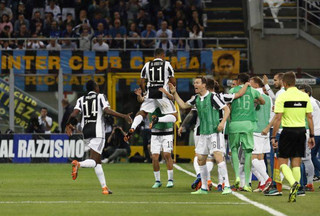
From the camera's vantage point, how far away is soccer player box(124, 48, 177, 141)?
2005cm

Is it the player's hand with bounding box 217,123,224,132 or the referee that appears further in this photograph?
the player's hand with bounding box 217,123,224,132

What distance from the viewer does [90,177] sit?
23.4 metres

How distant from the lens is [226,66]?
110 feet

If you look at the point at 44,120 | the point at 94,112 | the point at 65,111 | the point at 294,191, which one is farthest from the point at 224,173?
the point at 44,120

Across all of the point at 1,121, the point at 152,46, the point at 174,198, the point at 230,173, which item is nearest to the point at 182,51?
the point at 152,46

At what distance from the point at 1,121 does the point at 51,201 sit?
54.4 ft

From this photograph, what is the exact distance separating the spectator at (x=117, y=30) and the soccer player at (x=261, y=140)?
16.6m

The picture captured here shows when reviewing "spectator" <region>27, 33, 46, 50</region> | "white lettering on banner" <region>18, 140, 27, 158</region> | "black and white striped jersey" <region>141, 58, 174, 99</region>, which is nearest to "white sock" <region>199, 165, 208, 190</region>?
"black and white striped jersey" <region>141, 58, 174, 99</region>

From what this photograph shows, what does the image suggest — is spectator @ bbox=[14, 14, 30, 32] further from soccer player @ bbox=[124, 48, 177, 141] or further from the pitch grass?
soccer player @ bbox=[124, 48, 177, 141]

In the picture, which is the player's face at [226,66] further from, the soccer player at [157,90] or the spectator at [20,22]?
the soccer player at [157,90]

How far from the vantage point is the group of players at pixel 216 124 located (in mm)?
17312

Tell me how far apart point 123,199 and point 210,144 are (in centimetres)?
209

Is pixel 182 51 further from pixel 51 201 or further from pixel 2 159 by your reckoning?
pixel 51 201

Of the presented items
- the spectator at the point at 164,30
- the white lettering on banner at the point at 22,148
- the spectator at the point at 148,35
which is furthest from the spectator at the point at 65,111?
the spectator at the point at 164,30
